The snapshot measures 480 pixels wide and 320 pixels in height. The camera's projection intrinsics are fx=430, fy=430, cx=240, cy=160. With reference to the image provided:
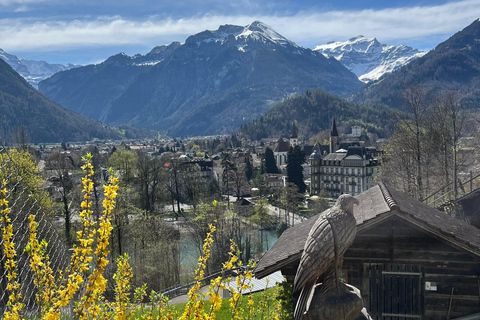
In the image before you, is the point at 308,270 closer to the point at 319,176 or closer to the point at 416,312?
the point at 416,312

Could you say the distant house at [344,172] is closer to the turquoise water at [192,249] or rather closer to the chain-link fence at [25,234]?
the turquoise water at [192,249]

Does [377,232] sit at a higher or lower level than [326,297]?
lower

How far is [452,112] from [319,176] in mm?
49686

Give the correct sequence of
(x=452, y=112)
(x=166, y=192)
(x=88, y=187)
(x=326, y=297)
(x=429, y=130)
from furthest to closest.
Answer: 1. (x=166, y=192)
2. (x=429, y=130)
3. (x=452, y=112)
4. (x=326, y=297)
5. (x=88, y=187)

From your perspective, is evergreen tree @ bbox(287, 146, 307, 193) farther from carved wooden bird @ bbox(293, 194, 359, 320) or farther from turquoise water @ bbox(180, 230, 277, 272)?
carved wooden bird @ bbox(293, 194, 359, 320)

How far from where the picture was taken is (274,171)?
273 feet

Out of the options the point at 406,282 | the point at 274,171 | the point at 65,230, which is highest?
the point at 406,282

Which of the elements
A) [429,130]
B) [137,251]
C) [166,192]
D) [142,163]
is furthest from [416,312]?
[166,192]

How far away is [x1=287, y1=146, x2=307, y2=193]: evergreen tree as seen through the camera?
68.6 m

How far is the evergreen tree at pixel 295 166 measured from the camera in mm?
68562

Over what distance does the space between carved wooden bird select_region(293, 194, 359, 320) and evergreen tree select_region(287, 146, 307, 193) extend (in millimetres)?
63839

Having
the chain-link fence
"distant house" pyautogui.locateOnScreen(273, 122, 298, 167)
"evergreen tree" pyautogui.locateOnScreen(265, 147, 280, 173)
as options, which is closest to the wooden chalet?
the chain-link fence

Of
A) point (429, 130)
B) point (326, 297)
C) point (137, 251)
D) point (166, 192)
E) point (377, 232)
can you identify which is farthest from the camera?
point (166, 192)

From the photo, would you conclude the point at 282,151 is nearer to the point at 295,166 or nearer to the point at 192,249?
the point at 295,166
